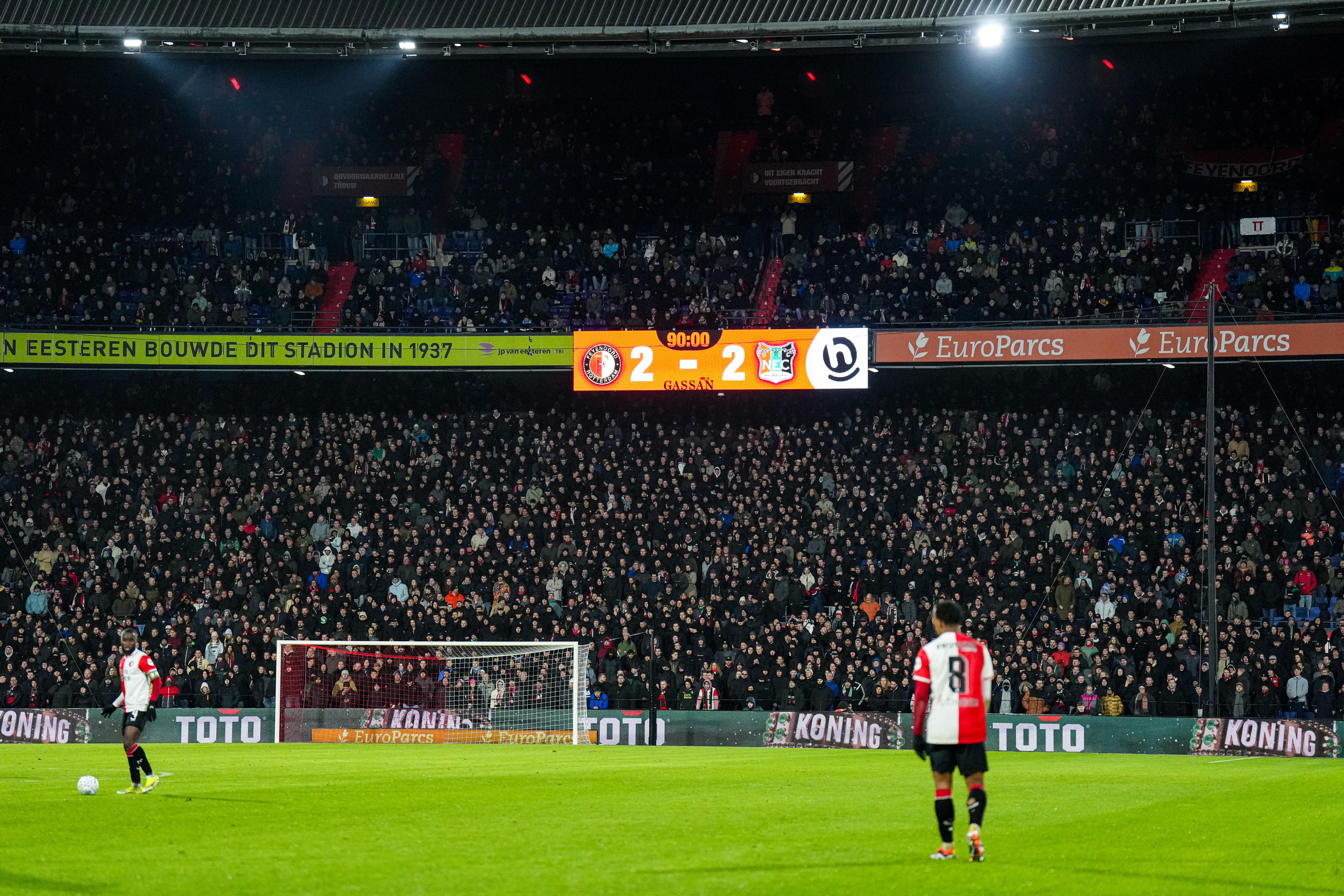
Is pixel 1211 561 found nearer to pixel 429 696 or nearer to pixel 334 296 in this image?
pixel 429 696

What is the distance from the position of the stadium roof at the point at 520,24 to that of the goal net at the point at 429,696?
15629 millimetres

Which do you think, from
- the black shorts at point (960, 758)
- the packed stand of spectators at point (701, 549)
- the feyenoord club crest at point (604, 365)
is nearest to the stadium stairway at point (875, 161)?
the packed stand of spectators at point (701, 549)

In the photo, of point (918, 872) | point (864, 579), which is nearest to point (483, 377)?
point (864, 579)

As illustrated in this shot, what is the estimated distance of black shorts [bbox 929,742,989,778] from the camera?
11.6 meters

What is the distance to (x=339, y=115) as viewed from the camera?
170 ft

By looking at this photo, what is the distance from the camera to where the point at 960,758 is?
38.4 feet

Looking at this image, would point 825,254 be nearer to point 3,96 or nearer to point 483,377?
point 483,377

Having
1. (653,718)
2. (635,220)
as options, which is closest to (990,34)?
(635,220)

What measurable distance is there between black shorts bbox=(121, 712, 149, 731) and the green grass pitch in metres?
0.86

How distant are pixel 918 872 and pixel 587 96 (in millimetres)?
42126

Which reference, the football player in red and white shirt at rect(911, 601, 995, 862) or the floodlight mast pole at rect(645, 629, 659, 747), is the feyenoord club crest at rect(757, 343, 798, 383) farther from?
the football player in red and white shirt at rect(911, 601, 995, 862)

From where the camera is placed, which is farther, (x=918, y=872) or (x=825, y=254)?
(x=825, y=254)

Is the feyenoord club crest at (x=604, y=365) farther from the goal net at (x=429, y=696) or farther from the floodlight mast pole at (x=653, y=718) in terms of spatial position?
the floodlight mast pole at (x=653, y=718)

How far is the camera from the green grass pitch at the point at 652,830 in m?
10.8
